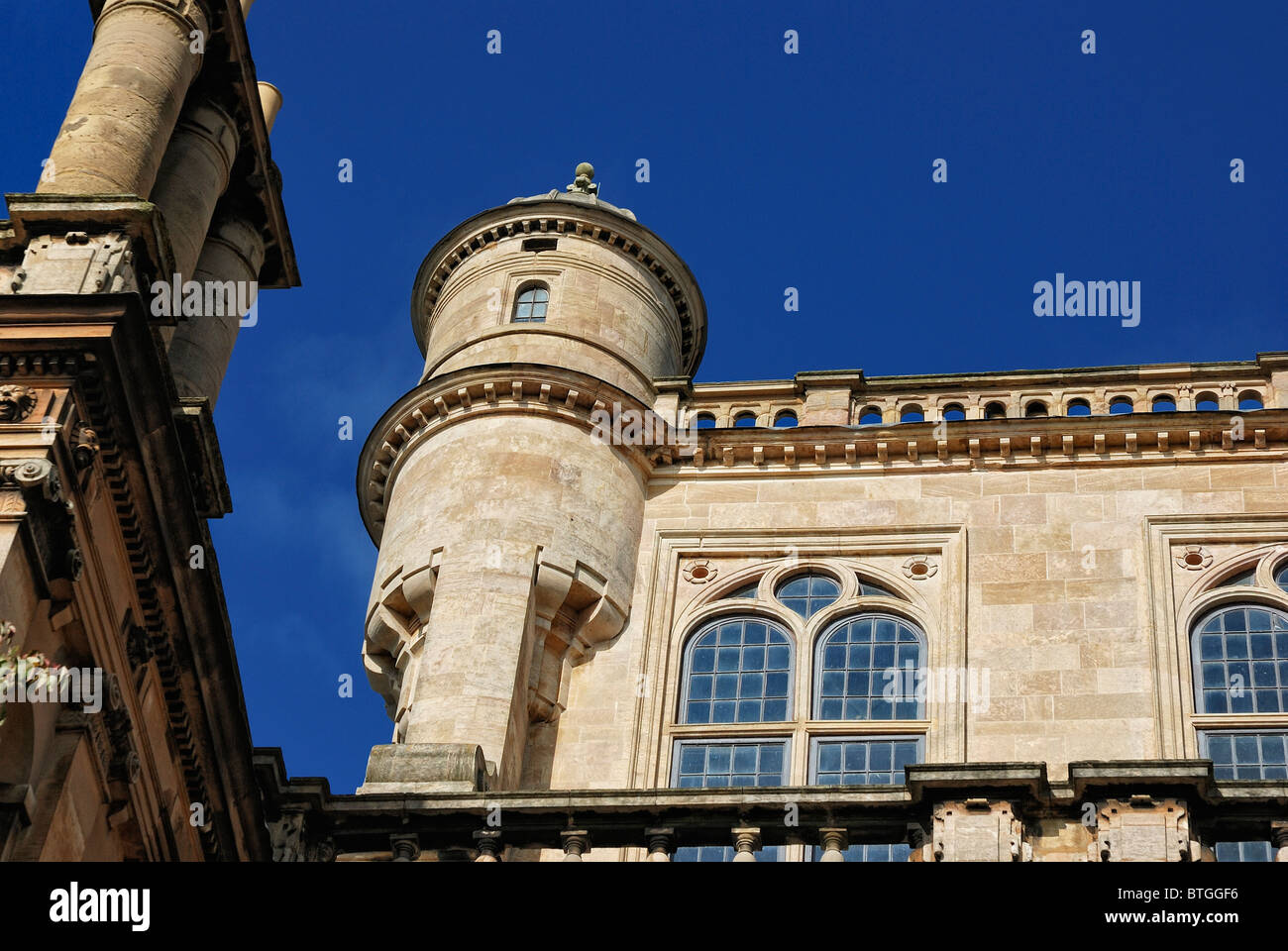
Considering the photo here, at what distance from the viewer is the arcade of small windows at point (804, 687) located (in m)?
19.9

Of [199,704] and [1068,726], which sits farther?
[1068,726]

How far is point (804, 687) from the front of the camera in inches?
804

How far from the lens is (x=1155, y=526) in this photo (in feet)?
69.6

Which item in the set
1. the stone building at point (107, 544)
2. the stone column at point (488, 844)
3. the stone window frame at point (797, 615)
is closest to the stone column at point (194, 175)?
the stone building at point (107, 544)

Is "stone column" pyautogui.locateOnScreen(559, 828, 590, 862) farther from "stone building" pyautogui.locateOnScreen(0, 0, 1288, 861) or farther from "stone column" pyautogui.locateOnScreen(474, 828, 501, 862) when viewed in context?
"stone column" pyautogui.locateOnScreen(474, 828, 501, 862)

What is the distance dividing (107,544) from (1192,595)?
10.7 metres

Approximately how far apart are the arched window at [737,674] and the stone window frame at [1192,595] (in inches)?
131

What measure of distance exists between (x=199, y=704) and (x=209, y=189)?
626 cm

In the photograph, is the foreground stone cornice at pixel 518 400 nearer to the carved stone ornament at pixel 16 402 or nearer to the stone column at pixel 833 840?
the stone column at pixel 833 840

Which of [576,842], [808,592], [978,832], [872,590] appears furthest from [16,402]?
[872,590]

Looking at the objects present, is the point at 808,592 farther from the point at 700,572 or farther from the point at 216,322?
the point at 216,322
